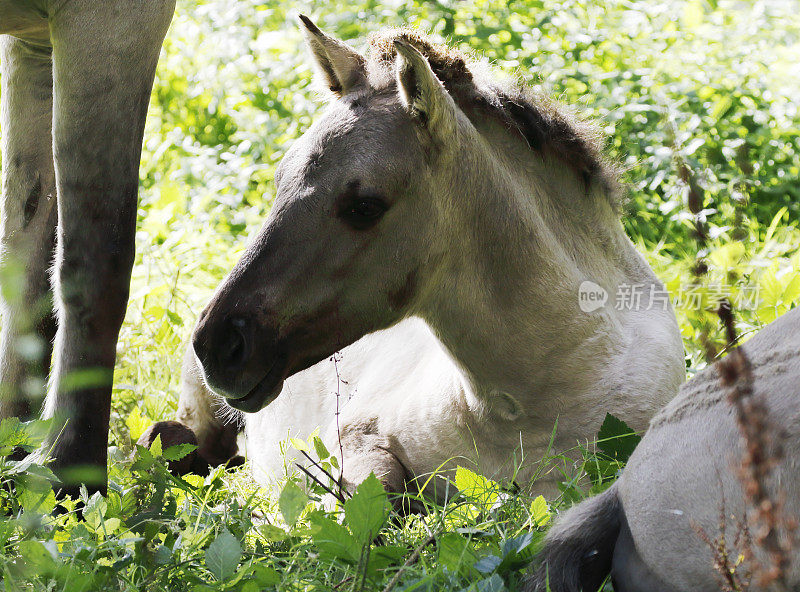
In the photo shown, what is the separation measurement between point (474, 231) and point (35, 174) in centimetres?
133

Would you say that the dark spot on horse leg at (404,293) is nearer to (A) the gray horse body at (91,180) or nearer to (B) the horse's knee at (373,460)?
(B) the horse's knee at (373,460)

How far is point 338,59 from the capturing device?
9.48ft

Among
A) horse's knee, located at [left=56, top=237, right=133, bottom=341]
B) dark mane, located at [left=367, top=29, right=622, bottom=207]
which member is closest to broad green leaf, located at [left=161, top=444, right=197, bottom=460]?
horse's knee, located at [left=56, top=237, right=133, bottom=341]

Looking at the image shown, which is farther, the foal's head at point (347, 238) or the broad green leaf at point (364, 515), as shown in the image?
the foal's head at point (347, 238)

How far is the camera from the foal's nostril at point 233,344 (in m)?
2.49

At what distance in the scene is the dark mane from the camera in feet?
9.34

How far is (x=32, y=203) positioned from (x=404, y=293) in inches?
46.2

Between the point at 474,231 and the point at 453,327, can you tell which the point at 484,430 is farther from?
the point at 474,231

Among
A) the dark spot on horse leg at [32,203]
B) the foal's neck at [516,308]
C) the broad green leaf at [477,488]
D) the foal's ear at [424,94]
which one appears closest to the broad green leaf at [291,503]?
the broad green leaf at [477,488]

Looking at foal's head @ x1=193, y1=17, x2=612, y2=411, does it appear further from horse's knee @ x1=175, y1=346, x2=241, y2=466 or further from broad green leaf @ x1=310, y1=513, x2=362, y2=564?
horse's knee @ x1=175, y1=346, x2=241, y2=466

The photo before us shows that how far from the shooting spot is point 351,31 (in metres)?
6.75

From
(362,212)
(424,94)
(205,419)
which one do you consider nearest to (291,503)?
(362,212)

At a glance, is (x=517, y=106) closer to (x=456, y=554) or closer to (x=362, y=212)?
(x=362, y=212)

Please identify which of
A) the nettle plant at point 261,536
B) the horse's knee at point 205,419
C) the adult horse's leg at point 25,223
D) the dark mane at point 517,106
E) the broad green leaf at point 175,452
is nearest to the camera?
the nettle plant at point 261,536
